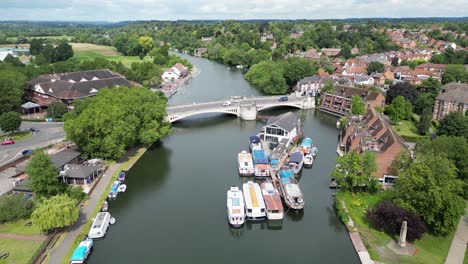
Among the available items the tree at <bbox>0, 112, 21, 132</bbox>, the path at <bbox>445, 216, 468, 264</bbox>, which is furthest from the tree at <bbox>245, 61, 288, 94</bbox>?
the path at <bbox>445, 216, 468, 264</bbox>

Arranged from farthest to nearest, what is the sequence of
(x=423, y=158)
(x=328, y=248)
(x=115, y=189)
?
1. (x=115, y=189)
2. (x=423, y=158)
3. (x=328, y=248)

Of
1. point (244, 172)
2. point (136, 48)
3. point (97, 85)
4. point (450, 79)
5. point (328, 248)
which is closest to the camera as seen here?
point (328, 248)

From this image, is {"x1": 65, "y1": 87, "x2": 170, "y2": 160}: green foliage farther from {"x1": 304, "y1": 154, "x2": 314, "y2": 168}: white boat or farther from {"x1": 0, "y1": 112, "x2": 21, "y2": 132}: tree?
{"x1": 304, "y1": 154, "x2": 314, "y2": 168}: white boat

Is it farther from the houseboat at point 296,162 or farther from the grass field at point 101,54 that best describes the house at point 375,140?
the grass field at point 101,54

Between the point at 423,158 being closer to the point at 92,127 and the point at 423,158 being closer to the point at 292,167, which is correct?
the point at 292,167

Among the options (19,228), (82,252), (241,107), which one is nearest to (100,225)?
(82,252)

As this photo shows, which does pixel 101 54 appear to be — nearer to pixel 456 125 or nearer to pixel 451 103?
pixel 451 103

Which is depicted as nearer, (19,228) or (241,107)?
(19,228)

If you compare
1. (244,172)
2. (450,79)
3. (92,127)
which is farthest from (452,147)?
(450,79)
